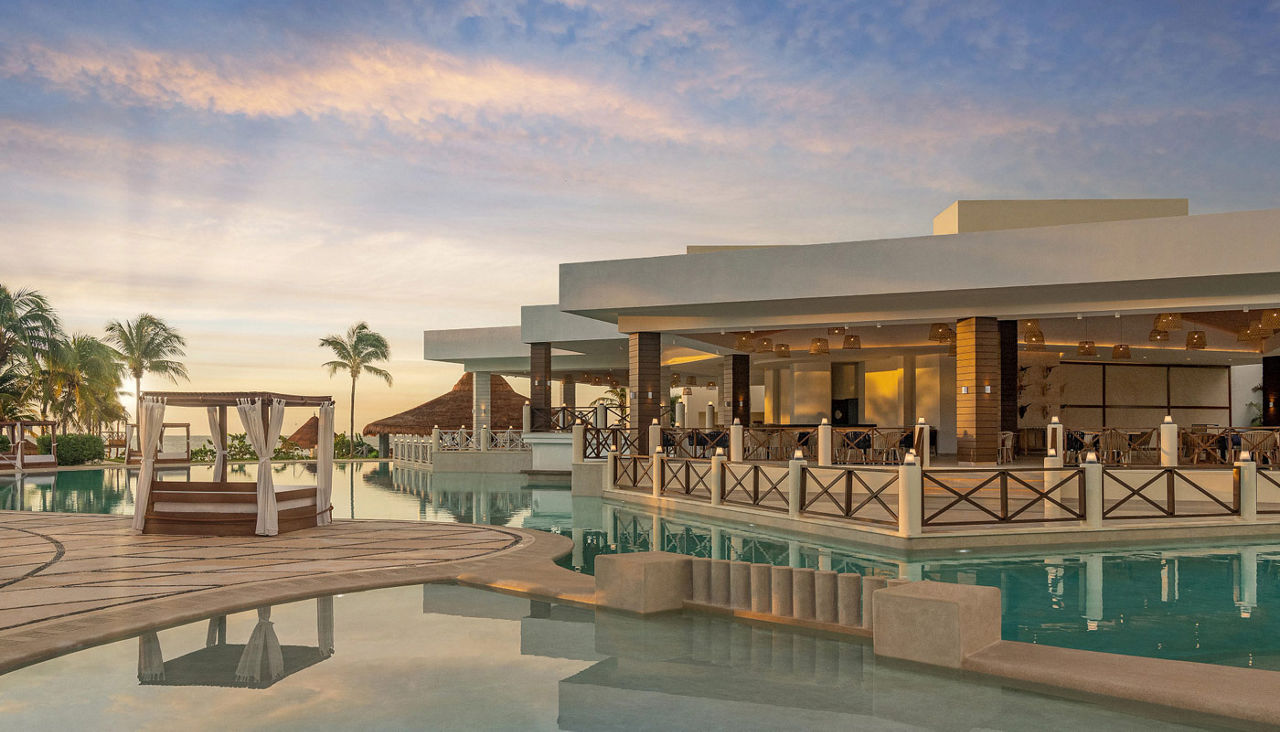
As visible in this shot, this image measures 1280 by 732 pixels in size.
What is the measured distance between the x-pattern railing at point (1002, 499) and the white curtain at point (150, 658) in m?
8.72

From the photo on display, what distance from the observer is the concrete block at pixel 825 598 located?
22.2 ft

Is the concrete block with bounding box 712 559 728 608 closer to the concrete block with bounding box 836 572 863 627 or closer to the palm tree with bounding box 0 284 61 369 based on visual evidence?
the concrete block with bounding box 836 572 863 627

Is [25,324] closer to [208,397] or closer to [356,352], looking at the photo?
[356,352]

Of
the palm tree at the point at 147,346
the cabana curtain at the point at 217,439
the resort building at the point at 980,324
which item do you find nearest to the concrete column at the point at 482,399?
the resort building at the point at 980,324

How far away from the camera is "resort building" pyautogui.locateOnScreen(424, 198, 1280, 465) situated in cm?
1510

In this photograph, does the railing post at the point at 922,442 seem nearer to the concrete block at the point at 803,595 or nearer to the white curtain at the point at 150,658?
the concrete block at the point at 803,595

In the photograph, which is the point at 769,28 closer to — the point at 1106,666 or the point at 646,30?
the point at 646,30

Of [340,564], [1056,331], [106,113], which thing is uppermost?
[106,113]

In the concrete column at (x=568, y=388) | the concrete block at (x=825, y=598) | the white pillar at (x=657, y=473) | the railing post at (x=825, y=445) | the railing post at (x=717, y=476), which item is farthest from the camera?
the concrete column at (x=568, y=388)

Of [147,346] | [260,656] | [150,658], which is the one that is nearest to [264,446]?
[150,658]

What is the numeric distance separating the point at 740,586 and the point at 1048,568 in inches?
198

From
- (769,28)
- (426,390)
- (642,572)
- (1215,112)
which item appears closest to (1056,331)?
(1215,112)

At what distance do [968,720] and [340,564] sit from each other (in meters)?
6.84

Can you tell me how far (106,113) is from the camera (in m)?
18.8
